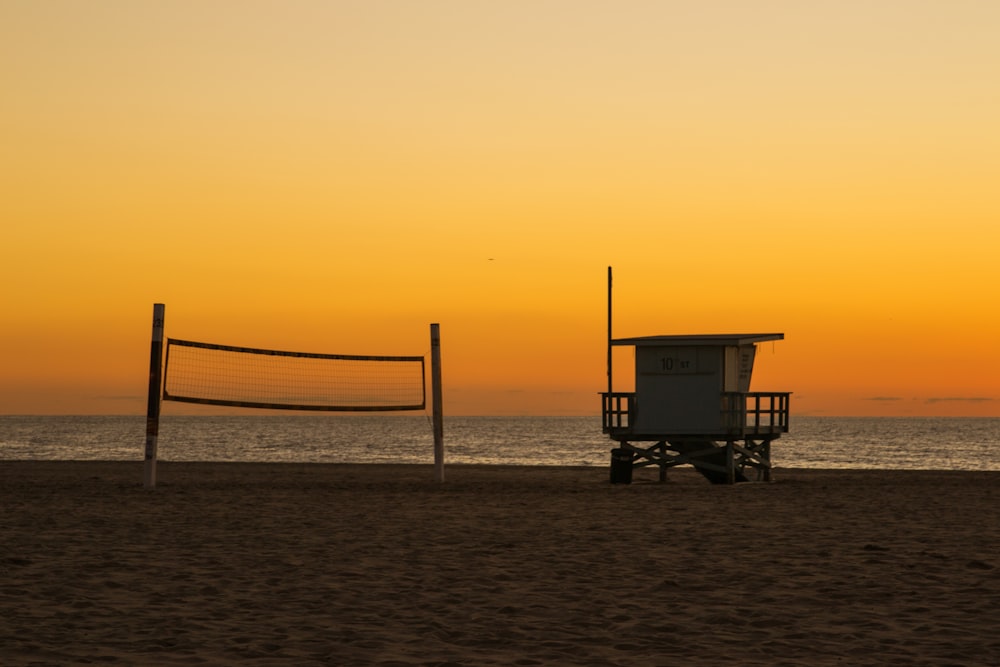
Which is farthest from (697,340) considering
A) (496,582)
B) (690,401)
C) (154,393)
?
(496,582)

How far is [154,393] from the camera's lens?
19750 millimetres

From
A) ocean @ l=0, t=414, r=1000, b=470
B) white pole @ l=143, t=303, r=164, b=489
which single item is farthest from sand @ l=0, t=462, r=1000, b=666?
ocean @ l=0, t=414, r=1000, b=470

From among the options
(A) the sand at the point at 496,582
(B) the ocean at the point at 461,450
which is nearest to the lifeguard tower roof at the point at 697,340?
(A) the sand at the point at 496,582

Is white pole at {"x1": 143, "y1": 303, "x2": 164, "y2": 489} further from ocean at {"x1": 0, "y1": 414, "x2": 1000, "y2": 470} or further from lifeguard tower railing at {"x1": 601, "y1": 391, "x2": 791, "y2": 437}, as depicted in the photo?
ocean at {"x1": 0, "y1": 414, "x2": 1000, "y2": 470}

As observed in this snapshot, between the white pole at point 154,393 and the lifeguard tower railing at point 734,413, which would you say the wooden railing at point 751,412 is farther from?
the white pole at point 154,393

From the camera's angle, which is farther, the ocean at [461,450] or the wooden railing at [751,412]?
the ocean at [461,450]

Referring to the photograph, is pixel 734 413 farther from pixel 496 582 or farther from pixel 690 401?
pixel 496 582

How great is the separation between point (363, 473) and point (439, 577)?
778 inches

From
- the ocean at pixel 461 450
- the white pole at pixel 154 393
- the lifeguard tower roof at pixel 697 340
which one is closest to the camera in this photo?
the white pole at pixel 154 393

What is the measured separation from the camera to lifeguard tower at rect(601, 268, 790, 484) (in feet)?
75.4

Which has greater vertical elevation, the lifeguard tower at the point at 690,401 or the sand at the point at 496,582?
the lifeguard tower at the point at 690,401

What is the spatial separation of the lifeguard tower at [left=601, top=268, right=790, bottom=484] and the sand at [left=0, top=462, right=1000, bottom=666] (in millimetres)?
5863

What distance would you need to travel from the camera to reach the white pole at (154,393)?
19328 millimetres

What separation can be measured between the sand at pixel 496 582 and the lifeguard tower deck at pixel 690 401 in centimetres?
587
